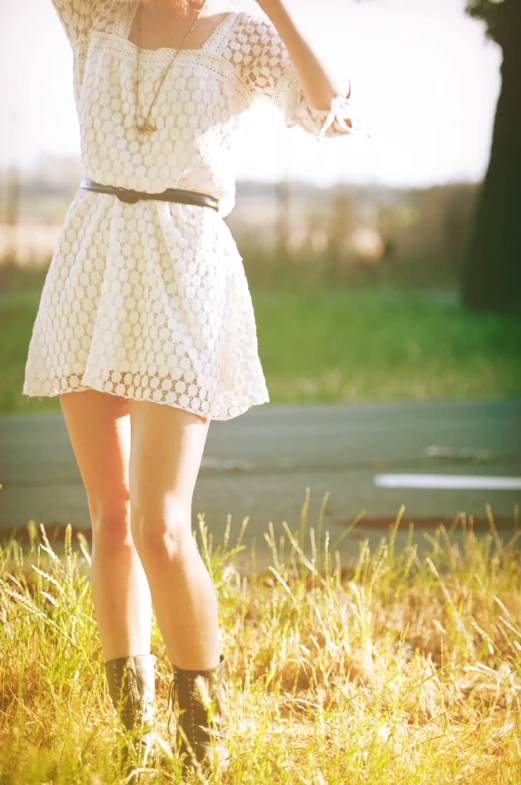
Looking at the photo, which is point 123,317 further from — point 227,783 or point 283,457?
point 283,457

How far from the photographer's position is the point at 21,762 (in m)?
2.31

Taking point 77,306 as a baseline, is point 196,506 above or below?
below

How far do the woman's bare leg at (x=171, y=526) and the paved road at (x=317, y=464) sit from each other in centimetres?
235

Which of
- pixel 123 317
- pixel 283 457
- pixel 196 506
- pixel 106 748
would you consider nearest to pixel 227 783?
pixel 106 748

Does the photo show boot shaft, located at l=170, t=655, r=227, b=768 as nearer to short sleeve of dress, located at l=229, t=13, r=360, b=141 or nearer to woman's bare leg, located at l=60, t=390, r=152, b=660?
woman's bare leg, located at l=60, t=390, r=152, b=660

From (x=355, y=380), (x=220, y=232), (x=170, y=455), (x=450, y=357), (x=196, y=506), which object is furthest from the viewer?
(x=450, y=357)

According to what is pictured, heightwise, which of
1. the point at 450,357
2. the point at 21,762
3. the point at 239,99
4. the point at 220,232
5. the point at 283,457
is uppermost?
the point at 239,99

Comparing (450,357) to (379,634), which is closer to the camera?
(379,634)

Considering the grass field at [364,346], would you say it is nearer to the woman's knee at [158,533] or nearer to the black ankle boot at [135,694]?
the black ankle boot at [135,694]

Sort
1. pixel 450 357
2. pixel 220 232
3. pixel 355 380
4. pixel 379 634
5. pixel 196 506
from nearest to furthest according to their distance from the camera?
pixel 220 232 → pixel 379 634 → pixel 196 506 → pixel 355 380 → pixel 450 357

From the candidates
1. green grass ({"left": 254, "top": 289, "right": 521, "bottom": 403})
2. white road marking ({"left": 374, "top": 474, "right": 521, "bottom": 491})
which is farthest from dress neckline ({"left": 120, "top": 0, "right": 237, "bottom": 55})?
green grass ({"left": 254, "top": 289, "right": 521, "bottom": 403})

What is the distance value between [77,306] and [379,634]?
160cm

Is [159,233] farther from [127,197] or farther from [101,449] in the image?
[101,449]

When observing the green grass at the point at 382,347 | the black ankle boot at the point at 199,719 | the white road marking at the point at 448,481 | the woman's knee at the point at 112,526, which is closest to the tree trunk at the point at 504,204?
the green grass at the point at 382,347
